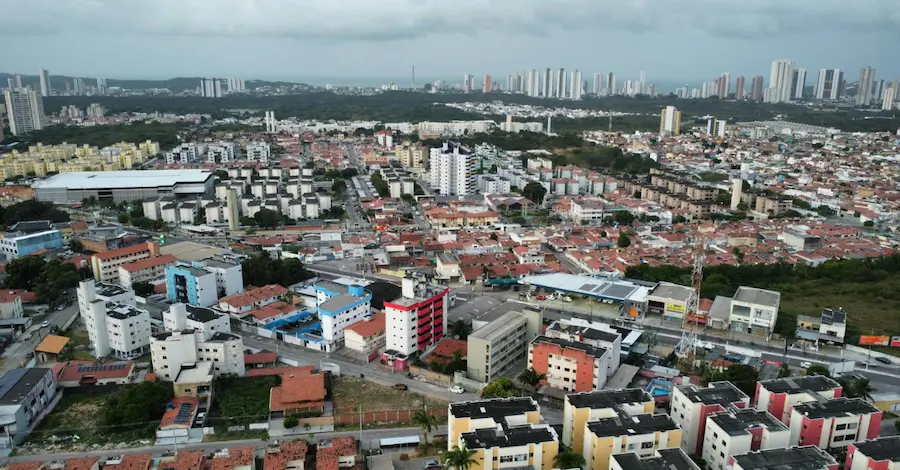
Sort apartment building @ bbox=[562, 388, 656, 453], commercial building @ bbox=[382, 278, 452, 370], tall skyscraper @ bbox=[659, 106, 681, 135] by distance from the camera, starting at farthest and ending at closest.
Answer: tall skyscraper @ bbox=[659, 106, 681, 135] → commercial building @ bbox=[382, 278, 452, 370] → apartment building @ bbox=[562, 388, 656, 453]

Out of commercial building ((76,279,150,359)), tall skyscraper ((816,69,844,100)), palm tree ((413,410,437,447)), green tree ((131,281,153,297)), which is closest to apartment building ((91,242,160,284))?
green tree ((131,281,153,297))

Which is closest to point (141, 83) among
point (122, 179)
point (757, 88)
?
point (122, 179)

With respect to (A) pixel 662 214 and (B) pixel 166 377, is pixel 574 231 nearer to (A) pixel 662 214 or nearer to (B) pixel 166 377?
(A) pixel 662 214

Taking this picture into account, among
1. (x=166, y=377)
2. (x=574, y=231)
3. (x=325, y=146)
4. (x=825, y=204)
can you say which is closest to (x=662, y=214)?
(x=574, y=231)

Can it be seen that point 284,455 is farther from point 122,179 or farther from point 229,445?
point 122,179

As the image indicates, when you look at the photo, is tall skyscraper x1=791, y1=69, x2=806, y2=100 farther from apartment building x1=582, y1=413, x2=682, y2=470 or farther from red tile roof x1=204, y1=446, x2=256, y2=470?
red tile roof x1=204, y1=446, x2=256, y2=470

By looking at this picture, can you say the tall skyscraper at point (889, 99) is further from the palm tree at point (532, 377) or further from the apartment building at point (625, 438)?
the apartment building at point (625, 438)

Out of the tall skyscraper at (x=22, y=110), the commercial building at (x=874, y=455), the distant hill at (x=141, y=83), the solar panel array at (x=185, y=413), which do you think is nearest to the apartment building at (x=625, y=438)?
the commercial building at (x=874, y=455)
